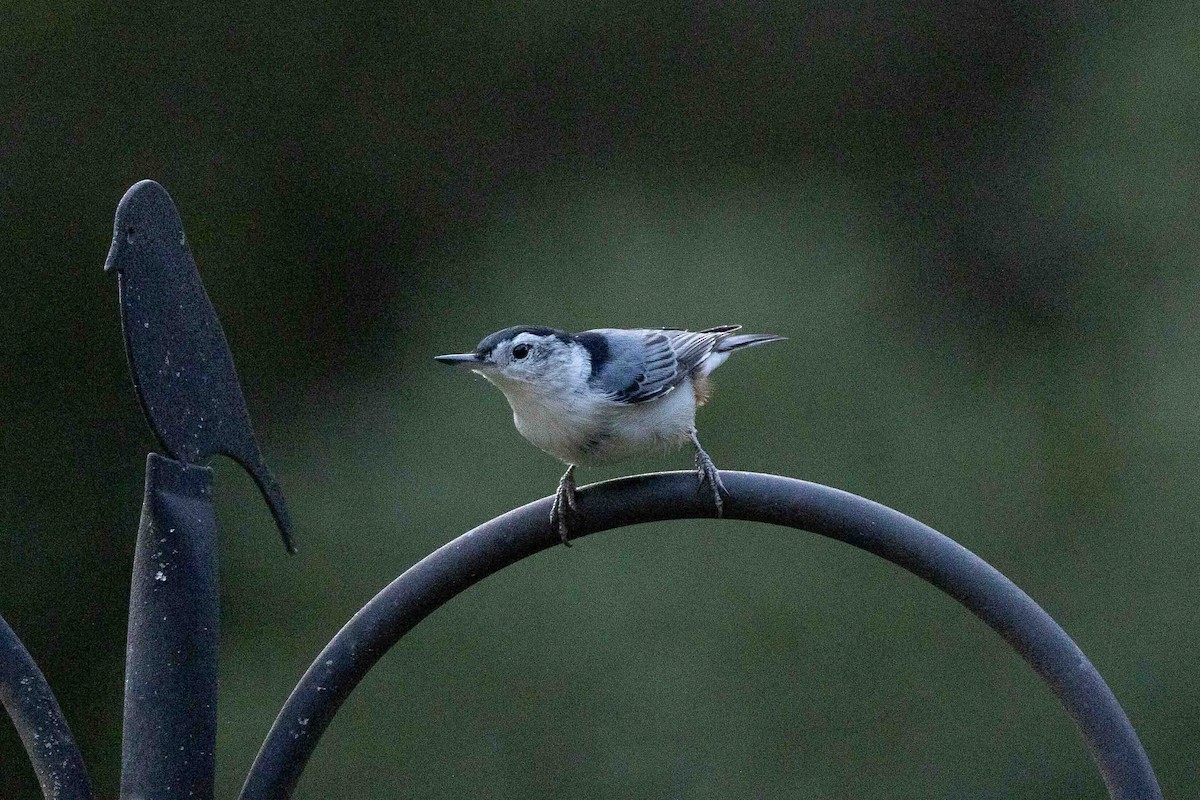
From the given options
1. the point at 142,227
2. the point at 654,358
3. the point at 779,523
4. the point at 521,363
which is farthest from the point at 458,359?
the point at 142,227

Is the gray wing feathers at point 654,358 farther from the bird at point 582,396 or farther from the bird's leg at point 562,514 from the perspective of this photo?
the bird's leg at point 562,514

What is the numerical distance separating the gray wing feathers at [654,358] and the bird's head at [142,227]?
76 cm

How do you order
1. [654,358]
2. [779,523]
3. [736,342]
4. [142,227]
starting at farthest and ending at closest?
1. [736,342]
2. [654,358]
3. [779,523]
4. [142,227]

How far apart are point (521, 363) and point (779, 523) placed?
520 millimetres

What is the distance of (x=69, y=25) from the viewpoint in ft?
9.95

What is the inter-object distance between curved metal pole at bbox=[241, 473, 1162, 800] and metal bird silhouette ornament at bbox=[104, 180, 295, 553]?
119mm

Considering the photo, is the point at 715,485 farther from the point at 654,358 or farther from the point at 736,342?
the point at 736,342

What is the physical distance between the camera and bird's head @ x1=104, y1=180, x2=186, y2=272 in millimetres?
963

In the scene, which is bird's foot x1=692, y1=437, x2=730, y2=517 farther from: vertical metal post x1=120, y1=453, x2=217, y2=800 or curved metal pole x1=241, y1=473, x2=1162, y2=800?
vertical metal post x1=120, y1=453, x2=217, y2=800

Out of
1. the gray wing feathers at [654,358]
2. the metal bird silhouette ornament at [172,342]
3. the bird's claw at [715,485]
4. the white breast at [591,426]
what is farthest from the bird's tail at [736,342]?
the metal bird silhouette ornament at [172,342]

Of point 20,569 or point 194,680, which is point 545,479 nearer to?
point 20,569

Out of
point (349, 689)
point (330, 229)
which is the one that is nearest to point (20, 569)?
point (330, 229)

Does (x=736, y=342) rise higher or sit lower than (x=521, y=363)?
lower

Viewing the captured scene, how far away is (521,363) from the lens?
1.67 metres
